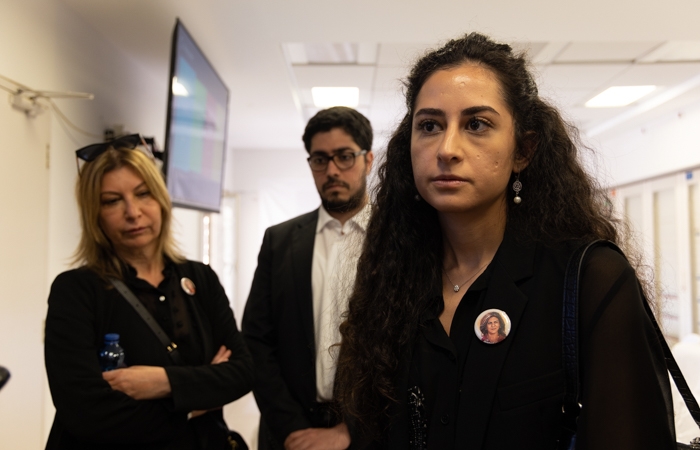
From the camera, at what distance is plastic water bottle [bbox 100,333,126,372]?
1637 mm

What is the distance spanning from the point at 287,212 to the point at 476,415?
26.7ft

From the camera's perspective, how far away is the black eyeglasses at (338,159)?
2.13 meters

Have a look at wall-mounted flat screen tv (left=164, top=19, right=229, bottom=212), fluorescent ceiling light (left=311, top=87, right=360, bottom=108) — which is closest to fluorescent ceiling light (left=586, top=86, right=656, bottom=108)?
fluorescent ceiling light (left=311, top=87, right=360, bottom=108)

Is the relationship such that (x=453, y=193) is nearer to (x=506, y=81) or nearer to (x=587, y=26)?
(x=506, y=81)

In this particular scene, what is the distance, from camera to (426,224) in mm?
1414

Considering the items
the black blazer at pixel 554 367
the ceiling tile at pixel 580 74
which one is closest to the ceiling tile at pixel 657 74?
the ceiling tile at pixel 580 74

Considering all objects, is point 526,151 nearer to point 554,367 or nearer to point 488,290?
point 488,290

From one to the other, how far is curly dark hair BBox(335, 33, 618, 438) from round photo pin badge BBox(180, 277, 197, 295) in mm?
708

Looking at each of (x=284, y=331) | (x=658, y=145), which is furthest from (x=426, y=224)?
(x=658, y=145)

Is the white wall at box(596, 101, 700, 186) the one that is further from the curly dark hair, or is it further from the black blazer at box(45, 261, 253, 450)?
the black blazer at box(45, 261, 253, 450)

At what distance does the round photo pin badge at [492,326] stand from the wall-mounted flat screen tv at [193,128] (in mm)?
2718

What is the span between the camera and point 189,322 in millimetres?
1843

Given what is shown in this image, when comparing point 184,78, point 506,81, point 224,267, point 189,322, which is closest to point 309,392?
point 189,322

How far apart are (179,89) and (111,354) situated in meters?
2.26
